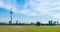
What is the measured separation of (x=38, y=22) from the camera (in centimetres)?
10756
